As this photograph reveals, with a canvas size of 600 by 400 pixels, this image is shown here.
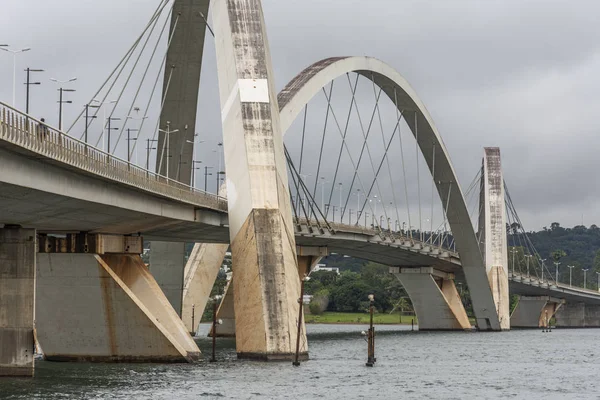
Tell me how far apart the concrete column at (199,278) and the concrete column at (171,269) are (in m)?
10.1

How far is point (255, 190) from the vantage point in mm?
70250

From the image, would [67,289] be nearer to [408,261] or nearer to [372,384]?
[372,384]

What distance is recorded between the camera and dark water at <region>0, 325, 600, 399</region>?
5475 centimetres

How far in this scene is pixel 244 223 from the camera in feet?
231

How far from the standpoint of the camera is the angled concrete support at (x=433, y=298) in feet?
497

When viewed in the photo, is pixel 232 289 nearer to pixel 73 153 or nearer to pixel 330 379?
pixel 330 379

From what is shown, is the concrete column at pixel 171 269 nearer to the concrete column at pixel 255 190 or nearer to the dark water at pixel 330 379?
the dark water at pixel 330 379

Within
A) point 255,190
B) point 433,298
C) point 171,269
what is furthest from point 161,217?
point 433,298

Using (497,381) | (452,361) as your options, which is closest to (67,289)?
(497,381)

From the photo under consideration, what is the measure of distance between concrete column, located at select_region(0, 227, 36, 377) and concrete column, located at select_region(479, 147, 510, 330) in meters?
101

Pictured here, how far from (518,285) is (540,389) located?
117m

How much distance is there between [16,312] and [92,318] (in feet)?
31.2

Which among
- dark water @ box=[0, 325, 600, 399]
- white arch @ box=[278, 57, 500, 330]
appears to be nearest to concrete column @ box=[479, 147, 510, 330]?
white arch @ box=[278, 57, 500, 330]

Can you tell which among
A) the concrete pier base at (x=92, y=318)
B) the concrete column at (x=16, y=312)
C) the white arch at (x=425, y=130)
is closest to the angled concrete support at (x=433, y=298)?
the white arch at (x=425, y=130)
